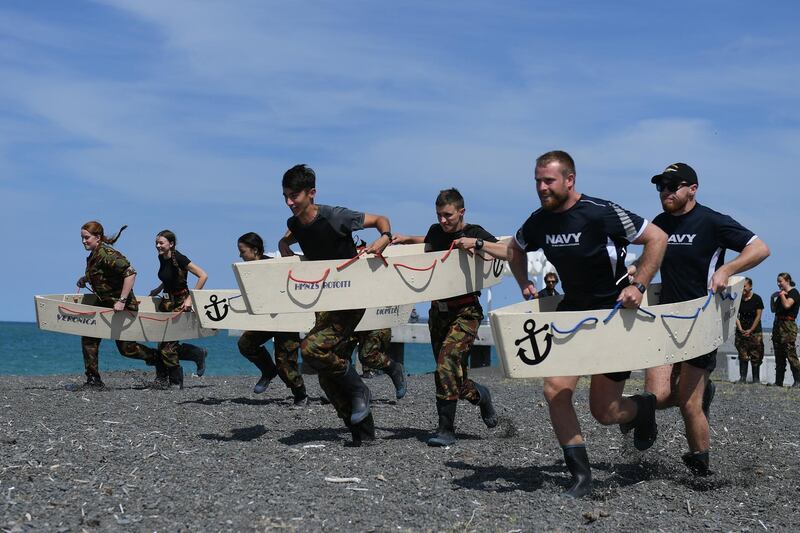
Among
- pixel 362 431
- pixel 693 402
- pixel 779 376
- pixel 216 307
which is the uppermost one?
pixel 216 307

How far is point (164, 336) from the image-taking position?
13.5m

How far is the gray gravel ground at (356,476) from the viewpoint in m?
5.66

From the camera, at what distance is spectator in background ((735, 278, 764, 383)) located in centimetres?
1953

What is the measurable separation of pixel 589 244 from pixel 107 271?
840 centimetres

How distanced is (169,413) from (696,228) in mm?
5650

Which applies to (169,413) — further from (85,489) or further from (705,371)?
(705,371)

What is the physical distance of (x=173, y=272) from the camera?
43.8 ft

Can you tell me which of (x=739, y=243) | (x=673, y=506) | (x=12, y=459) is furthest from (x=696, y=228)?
(x=12, y=459)

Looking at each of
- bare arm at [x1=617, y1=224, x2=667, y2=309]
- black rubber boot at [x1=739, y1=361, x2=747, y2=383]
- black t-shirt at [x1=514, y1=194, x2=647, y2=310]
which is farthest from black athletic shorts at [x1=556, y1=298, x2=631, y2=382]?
black rubber boot at [x1=739, y1=361, x2=747, y2=383]

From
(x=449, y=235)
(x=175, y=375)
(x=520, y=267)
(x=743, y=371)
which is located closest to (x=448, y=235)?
(x=449, y=235)

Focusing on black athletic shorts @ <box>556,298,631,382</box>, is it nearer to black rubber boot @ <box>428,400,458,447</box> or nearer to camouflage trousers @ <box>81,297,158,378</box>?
black rubber boot @ <box>428,400,458,447</box>

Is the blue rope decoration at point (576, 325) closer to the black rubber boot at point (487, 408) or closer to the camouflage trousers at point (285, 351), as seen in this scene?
the black rubber boot at point (487, 408)

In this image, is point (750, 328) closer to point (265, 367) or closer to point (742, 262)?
point (265, 367)

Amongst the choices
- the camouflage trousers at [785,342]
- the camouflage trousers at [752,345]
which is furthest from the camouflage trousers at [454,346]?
the camouflage trousers at [752,345]
